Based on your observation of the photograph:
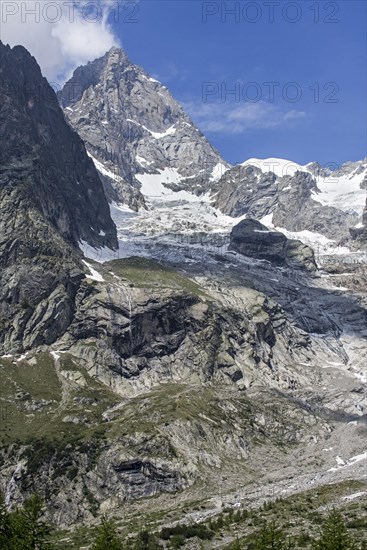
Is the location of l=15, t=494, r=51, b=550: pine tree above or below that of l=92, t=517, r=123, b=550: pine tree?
above

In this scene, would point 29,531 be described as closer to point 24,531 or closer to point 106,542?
point 24,531

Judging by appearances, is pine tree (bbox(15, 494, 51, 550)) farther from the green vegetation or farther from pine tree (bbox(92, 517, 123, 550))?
pine tree (bbox(92, 517, 123, 550))

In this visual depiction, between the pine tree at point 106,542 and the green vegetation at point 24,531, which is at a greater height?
the green vegetation at point 24,531

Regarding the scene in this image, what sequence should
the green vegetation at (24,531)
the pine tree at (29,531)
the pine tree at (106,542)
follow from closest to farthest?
the green vegetation at (24,531)
the pine tree at (29,531)
the pine tree at (106,542)

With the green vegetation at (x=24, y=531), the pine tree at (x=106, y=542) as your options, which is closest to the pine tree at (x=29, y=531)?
the green vegetation at (x=24, y=531)

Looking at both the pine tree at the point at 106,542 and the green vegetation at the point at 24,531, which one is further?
the pine tree at the point at 106,542

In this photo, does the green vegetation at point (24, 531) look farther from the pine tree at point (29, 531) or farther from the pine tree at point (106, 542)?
the pine tree at point (106, 542)

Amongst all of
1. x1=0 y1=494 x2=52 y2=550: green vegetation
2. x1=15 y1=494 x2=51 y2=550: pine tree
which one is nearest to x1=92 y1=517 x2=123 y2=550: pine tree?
x1=0 y1=494 x2=52 y2=550: green vegetation

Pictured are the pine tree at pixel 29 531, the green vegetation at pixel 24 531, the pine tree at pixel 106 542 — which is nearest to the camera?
the green vegetation at pixel 24 531

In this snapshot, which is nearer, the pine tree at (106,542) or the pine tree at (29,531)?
the pine tree at (29,531)

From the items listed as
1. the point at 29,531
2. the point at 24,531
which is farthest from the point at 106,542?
Result: the point at 24,531

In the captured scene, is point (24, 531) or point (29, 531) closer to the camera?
point (24, 531)

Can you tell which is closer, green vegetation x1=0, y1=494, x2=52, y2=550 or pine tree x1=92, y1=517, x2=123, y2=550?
green vegetation x1=0, y1=494, x2=52, y2=550

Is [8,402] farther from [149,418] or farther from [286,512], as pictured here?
[286,512]
